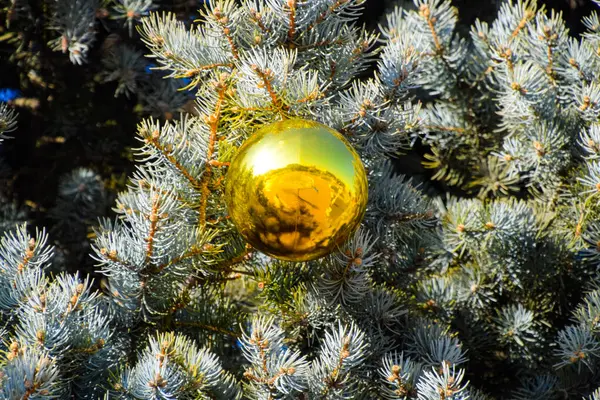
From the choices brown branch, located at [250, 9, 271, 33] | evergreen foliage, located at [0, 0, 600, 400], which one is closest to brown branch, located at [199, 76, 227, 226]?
evergreen foliage, located at [0, 0, 600, 400]

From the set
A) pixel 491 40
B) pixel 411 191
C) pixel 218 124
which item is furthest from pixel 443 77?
pixel 218 124

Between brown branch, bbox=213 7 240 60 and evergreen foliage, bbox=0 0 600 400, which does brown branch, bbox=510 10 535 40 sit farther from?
brown branch, bbox=213 7 240 60

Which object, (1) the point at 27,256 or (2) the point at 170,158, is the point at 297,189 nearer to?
(2) the point at 170,158

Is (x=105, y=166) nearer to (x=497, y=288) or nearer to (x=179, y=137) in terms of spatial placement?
(x=179, y=137)

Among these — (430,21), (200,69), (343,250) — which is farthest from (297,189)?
(430,21)

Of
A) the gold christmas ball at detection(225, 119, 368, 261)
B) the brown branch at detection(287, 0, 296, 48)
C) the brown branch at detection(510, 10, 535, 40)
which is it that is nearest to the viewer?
the gold christmas ball at detection(225, 119, 368, 261)

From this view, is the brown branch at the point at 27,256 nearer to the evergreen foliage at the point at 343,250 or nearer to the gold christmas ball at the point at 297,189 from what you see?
the evergreen foliage at the point at 343,250
